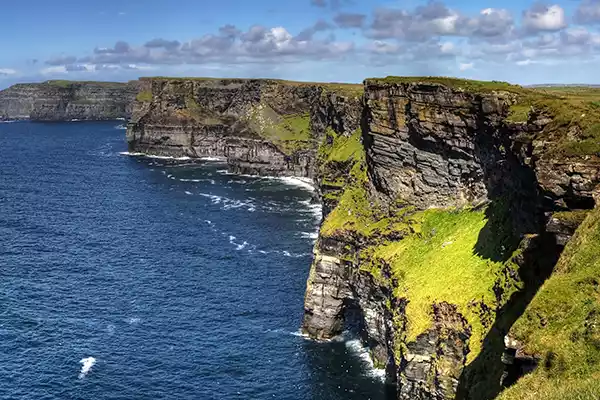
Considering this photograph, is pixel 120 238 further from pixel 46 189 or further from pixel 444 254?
pixel 444 254

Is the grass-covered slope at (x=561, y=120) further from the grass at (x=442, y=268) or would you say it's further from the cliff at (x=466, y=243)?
the grass at (x=442, y=268)

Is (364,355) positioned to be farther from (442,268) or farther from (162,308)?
(162,308)

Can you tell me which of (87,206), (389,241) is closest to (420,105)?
(389,241)

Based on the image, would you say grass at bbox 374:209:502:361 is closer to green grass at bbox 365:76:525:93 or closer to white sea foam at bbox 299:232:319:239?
green grass at bbox 365:76:525:93

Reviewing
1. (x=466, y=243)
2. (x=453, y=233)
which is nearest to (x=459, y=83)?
(x=453, y=233)

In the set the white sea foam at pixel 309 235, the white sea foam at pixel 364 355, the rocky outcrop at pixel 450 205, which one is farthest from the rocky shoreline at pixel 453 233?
the white sea foam at pixel 309 235
